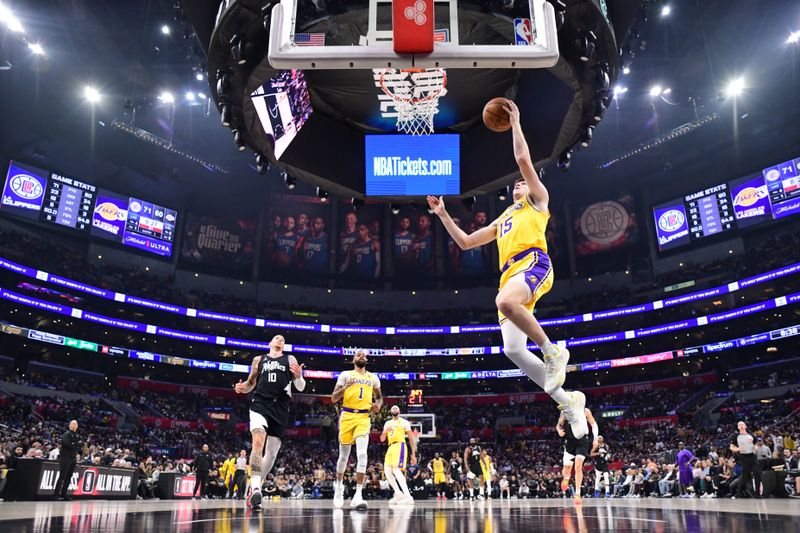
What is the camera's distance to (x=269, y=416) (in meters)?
7.54

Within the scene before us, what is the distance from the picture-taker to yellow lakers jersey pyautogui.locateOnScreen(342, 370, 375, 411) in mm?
9117

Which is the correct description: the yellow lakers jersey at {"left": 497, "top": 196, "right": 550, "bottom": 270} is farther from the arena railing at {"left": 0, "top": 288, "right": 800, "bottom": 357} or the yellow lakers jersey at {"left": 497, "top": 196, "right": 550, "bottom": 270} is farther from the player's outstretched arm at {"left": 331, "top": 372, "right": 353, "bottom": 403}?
the arena railing at {"left": 0, "top": 288, "right": 800, "bottom": 357}

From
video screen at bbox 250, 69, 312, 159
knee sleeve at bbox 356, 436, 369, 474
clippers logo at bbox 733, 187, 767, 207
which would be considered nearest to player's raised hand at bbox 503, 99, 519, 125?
knee sleeve at bbox 356, 436, 369, 474

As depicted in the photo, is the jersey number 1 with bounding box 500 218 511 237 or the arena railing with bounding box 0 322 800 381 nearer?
the jersey number 1 with bounding box 500 218 511 237

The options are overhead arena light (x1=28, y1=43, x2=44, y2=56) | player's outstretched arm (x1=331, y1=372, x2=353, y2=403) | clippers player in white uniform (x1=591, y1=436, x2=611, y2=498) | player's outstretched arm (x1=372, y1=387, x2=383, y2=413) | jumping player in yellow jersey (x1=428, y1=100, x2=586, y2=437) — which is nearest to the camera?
jumping player in yellow jersey (x1=428, y1=100, x2=586, y2=437)

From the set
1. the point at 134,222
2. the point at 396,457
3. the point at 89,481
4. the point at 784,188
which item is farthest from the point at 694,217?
the point at 89,481

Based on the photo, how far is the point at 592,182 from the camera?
153ft

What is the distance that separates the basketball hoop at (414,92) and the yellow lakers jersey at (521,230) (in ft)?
18.0

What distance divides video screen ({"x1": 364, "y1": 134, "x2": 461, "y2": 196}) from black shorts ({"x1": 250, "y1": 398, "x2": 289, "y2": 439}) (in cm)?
505

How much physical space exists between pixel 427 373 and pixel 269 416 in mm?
42619

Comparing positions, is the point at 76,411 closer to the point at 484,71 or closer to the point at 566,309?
the point at 484,71

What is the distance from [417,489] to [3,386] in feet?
79.1

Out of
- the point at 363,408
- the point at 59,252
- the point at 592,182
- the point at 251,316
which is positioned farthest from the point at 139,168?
the point at 363,408

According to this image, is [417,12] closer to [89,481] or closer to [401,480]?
[401,480]
